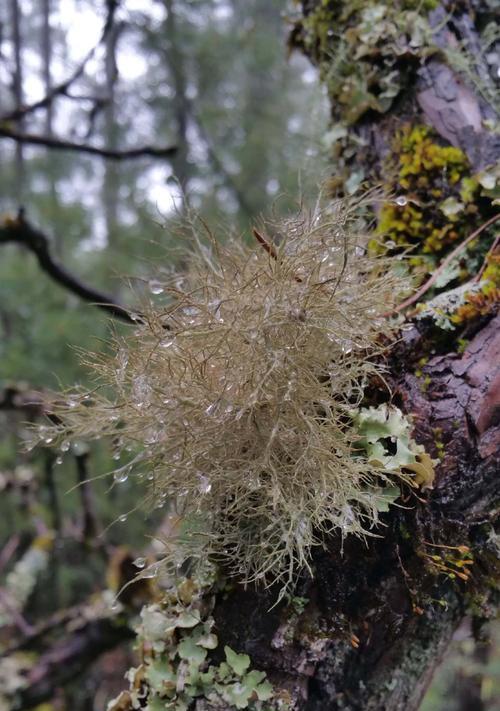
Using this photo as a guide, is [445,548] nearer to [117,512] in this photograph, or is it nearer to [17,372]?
[17,372]

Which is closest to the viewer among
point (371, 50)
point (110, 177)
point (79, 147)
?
point (371, 50)

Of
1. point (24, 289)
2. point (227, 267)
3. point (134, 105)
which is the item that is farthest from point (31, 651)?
point (134, 105)

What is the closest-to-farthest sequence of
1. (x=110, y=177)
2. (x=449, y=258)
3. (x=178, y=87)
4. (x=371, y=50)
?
(x=449, y=258), (x=371, y=50), (x=178, y=87), (x=110, y=177)

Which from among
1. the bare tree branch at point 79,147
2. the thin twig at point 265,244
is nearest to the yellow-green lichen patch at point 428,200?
the thin twig at point 265,244

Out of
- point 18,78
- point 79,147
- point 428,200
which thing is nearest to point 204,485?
point 428,200

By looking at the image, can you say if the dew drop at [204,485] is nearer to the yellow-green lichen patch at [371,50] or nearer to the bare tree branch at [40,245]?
the yellow-green lichen patch at [371,50]

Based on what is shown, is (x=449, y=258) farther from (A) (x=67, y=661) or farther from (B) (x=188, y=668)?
A: (A) (x=67, y=661)

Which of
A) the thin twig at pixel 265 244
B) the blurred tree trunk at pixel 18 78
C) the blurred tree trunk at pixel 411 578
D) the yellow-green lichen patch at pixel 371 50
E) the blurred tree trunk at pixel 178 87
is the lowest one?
the blurred tree trunk at pixel 411 578

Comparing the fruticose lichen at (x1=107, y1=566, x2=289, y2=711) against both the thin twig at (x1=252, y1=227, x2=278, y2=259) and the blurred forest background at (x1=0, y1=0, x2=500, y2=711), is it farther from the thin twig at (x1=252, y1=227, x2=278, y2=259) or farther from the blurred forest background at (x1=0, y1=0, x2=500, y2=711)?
the blurred forest background at (x1=0, y1=0, x2=500, y2=711)
